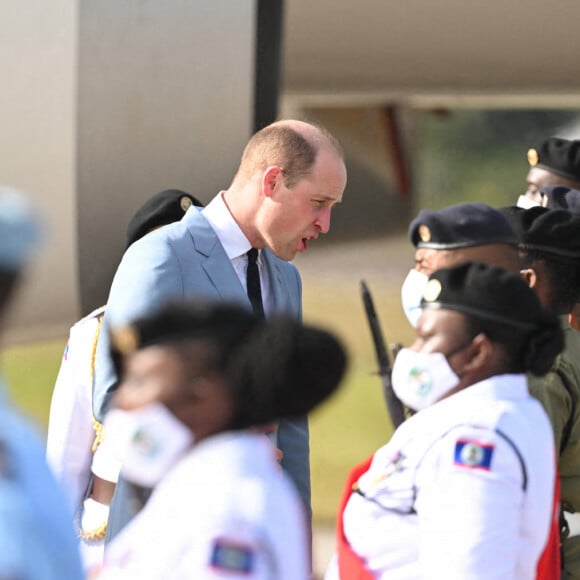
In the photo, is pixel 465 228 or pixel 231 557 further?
pixel 465 228

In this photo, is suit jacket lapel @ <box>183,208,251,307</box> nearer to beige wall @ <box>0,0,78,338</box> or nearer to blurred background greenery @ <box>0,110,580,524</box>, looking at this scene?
blurred background greenery @ <box>0,110,580,524</box>

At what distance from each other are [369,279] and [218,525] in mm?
7924

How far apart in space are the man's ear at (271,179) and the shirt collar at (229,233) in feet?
0.31

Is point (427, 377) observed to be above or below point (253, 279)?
above

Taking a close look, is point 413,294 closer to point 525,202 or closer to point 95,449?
point 95,449

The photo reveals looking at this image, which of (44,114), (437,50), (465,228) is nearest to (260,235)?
(465,228)

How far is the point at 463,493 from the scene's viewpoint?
185 cm

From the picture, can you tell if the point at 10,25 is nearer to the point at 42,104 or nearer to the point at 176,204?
the point at 42,104

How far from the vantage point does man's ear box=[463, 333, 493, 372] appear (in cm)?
204

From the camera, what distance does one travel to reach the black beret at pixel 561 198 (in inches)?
135

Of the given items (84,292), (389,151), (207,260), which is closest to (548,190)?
(207,260)

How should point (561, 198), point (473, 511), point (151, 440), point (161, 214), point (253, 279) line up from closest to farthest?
point (151, 440)
point (473, 511)
point (253, 279)
point (161, 214)
point (561, 198)

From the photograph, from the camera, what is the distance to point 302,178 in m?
2.80

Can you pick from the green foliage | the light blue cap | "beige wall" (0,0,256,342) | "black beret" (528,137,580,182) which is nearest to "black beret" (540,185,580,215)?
"black beret" (528,137,580,182)
